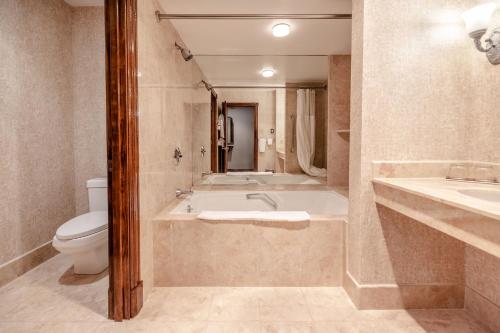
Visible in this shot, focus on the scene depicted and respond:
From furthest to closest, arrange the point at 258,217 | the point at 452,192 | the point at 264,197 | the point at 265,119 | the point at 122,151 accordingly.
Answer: the point at 265,119 < the point at 264,197 < the point at 258,217 < the point at 122,151 < the point at 452,192

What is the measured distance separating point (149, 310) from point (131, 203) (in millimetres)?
659

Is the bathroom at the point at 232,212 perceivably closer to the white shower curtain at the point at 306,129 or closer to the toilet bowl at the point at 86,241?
the toilet bowl at the point at 86,241

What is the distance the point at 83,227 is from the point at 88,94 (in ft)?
4.72

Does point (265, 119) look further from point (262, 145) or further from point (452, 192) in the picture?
point (452, 192)

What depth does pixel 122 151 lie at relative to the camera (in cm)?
154

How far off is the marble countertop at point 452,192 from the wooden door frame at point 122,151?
4.63 feet

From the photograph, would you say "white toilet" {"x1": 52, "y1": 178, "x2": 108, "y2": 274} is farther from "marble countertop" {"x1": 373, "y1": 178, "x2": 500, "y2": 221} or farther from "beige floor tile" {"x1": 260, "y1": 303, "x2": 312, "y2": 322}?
"marble countertop" {"x1": 373, "y1": 178, "x2": 500, "y2": 221}

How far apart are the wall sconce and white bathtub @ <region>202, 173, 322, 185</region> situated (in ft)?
6.59

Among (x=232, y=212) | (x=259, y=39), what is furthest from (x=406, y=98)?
(x=259, y=39)

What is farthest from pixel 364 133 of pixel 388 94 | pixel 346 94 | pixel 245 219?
pixel 346 94

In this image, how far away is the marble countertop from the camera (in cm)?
91

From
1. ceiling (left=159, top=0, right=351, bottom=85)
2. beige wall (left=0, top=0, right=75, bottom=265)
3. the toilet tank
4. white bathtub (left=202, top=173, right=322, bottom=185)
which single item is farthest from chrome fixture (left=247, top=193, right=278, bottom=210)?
beige wall (left=0, top=0, right=75, bottom=265)

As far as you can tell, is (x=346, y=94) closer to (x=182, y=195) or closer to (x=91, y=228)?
(x=182, y=195)

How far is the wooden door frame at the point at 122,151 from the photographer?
151cm
